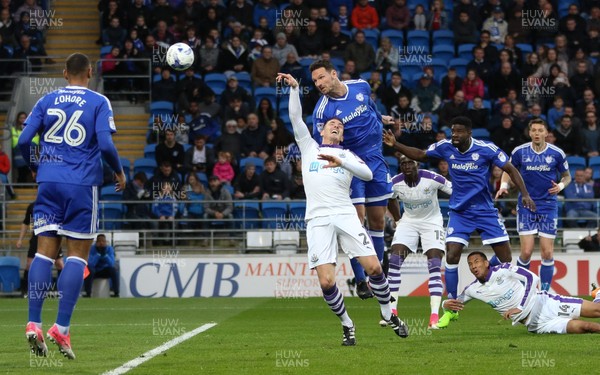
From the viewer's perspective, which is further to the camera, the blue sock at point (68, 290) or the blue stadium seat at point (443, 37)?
the blue stadium seat at point (443, 37)

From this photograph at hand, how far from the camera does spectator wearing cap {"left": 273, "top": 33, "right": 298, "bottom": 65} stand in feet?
88.6

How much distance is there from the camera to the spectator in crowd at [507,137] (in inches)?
969

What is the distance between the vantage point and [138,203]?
934 inches

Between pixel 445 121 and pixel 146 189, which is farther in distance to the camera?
pixel 445 121

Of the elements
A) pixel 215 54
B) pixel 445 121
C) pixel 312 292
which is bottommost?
pixel 312 292

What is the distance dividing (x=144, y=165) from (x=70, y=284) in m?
15.1

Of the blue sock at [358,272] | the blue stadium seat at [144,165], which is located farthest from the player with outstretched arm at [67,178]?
the blue stadium seat at [144,165]

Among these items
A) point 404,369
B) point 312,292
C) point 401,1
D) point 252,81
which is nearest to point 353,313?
point 312,292

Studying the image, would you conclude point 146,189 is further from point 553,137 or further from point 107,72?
point 553,137

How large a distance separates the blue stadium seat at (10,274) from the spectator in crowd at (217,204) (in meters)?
3.90

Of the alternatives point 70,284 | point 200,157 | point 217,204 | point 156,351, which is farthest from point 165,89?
point 70,284

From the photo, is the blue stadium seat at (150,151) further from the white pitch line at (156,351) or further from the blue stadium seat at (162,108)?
the white pitch line at (156,351)

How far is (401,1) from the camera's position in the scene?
28.3 metres

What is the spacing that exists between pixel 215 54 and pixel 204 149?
3.44 metres
